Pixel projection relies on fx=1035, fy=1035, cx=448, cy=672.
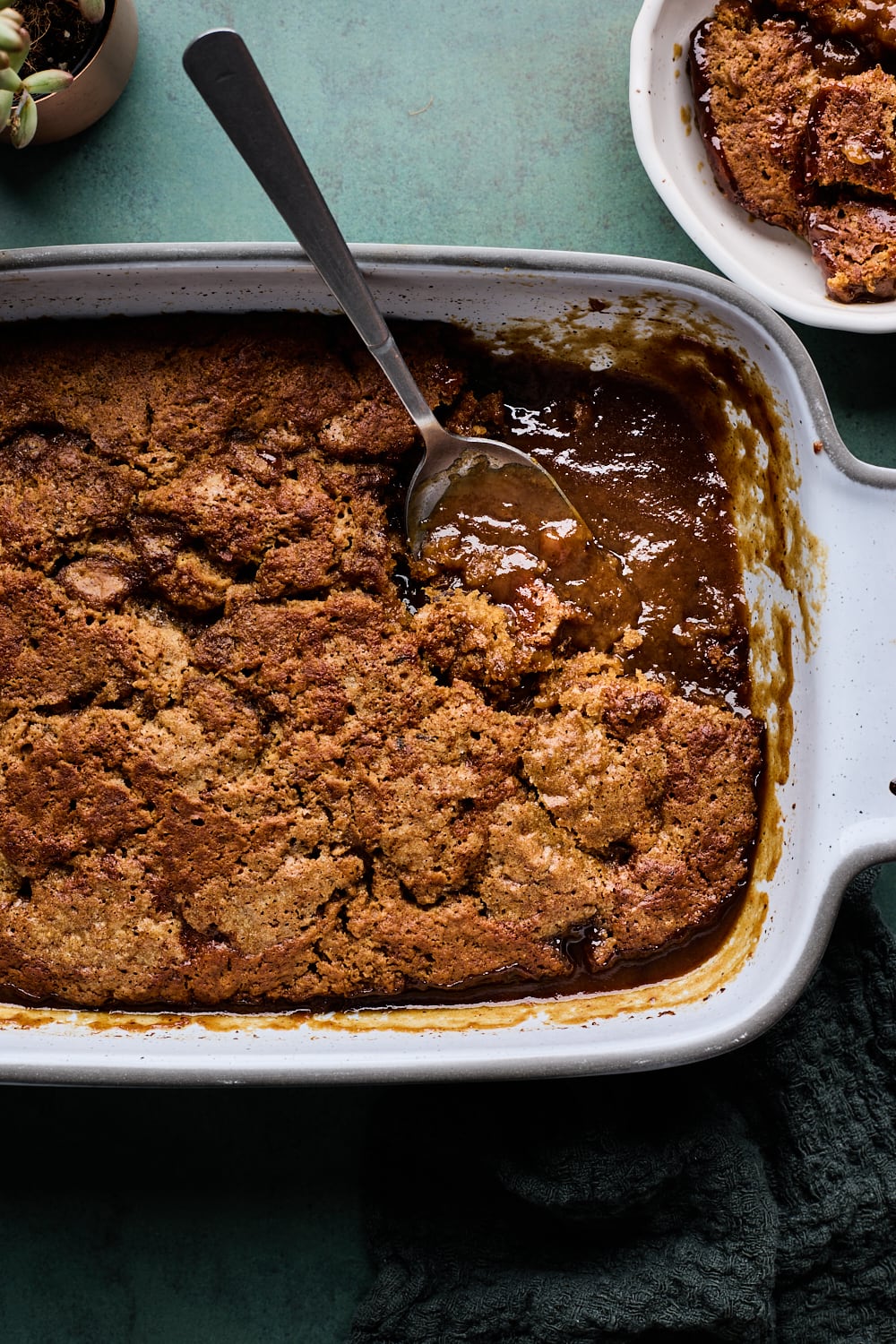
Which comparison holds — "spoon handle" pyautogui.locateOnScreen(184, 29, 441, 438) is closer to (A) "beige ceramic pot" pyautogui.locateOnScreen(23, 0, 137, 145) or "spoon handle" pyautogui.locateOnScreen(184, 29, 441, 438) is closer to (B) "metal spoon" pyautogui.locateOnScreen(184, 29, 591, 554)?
(B) "metal spoon" pyautogui.locateOnScreen(184, 29, 591, 554)

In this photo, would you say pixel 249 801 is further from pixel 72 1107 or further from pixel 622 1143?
pixel 622 1143

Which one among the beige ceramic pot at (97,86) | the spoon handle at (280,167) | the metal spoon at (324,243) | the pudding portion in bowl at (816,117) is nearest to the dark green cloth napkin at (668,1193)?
the metal spoon at (324,243)

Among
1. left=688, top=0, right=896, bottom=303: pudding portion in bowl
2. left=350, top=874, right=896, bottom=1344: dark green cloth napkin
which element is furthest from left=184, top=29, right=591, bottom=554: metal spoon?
left=350, top=874, right=896, bottom=1344: dark green cloth napkin

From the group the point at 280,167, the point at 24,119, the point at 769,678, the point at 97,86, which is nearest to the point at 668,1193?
the point at 769,678

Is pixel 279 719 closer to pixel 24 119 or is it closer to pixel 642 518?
pixel 642 518

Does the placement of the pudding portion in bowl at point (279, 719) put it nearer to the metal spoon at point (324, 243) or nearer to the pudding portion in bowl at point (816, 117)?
the metal spoon at point (324, 243)
